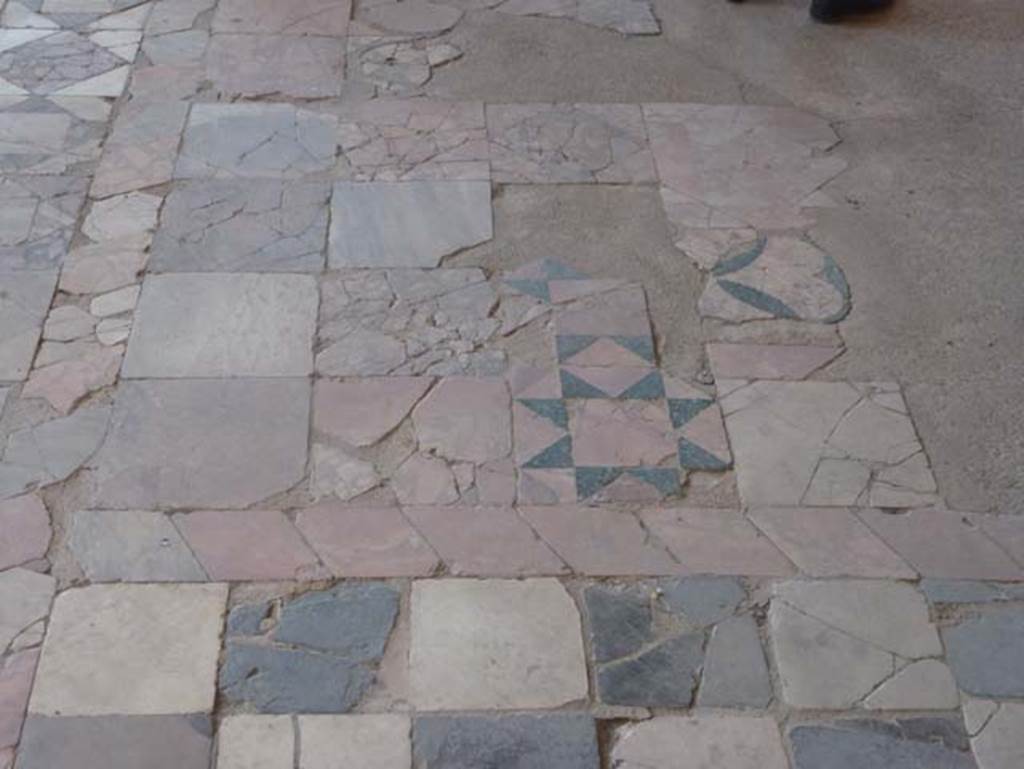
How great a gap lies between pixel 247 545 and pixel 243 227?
1142mm

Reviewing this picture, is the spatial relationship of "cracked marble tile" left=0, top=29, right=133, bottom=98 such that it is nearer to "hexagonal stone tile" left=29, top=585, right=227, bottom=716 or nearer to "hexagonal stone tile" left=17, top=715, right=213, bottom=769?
"hexagonal stone tile" left=29, top=585, right=227, bottom=716

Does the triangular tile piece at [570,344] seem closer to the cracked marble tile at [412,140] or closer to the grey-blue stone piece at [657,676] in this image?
the cracked marble tile at [412,140]

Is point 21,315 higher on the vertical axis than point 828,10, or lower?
higher

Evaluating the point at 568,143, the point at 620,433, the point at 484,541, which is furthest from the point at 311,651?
the point at 568,143

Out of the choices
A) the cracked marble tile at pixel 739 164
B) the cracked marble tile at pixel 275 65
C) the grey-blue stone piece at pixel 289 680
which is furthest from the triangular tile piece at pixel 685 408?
the cracked marble tile at pixel 275 65

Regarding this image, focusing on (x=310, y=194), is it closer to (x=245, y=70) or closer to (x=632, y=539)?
(x=245, y=70)

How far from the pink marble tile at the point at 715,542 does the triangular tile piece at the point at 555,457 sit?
20cm

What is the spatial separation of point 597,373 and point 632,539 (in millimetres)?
519

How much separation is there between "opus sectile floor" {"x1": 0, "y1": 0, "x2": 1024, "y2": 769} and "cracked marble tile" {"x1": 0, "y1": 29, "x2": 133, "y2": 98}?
31 mm

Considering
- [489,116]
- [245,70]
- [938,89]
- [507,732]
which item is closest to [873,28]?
[938,89]

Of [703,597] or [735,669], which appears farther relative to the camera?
[703,597]

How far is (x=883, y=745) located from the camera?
2525mm

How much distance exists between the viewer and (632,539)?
2.90m

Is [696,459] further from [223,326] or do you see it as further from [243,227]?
[243,227]
